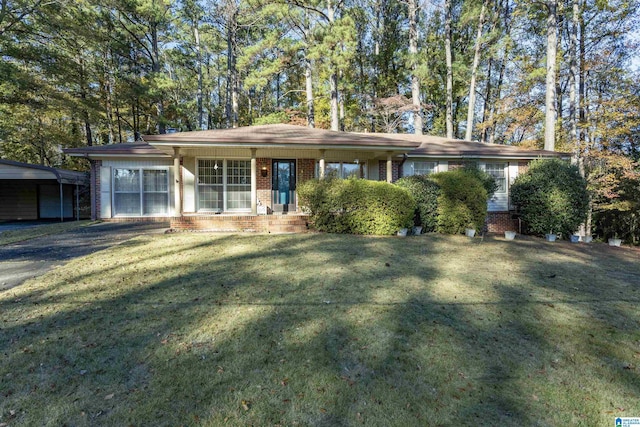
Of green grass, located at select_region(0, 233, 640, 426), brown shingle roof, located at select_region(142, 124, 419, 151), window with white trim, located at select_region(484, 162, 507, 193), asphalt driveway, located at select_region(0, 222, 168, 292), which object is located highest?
brown shingle roof, located at select_region(142, 124, 419, 151)

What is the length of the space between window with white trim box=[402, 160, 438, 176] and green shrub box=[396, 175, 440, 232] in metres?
3.01

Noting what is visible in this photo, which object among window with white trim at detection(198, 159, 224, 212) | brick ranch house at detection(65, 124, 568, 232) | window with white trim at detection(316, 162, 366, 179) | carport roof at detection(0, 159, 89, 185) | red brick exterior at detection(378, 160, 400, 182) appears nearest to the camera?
brick ranch house at detection(65, 124, 568, 232)

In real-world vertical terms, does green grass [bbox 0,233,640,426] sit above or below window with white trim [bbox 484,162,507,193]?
below

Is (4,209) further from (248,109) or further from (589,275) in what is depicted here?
(589,275)

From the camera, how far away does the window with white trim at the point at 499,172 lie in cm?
1253

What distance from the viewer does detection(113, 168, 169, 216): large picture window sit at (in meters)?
12.0

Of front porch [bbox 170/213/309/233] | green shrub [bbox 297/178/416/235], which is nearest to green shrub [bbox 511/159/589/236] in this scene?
green shrub [bbox 297/178/416/235]

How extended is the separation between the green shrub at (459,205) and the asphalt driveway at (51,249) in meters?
8.32

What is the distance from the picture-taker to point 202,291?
13.9ft

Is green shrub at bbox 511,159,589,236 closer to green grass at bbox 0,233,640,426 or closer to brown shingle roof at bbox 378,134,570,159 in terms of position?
brown shingle roof at bbox 378,134,570,159

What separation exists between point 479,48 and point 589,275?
16.9 meters

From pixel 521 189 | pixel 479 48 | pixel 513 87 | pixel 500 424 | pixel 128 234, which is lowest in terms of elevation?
pixel 500 424

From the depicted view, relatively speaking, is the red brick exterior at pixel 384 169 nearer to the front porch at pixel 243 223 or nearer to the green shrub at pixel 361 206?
the green shrub at pixel 361 206

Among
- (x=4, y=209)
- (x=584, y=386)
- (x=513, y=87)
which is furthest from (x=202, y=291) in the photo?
(x=513, y=87)
